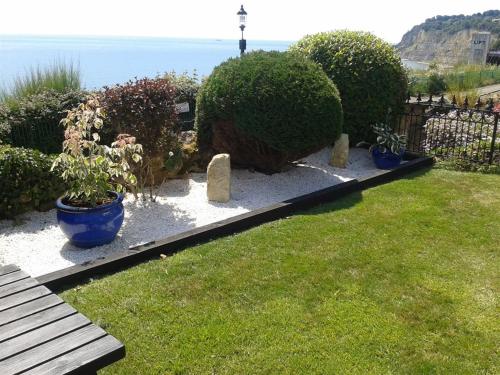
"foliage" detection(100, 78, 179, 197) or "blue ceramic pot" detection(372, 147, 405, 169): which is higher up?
"foliage" detection(100, 78, 179, 197)

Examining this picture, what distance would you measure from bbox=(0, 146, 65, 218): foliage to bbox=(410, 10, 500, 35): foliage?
78.4 meters

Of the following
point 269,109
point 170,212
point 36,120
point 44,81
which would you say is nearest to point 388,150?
point 269,109

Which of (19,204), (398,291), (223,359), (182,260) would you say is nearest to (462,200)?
(398,291)

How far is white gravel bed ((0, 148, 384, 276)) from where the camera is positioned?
438 cm

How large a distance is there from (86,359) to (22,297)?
2.38 feet

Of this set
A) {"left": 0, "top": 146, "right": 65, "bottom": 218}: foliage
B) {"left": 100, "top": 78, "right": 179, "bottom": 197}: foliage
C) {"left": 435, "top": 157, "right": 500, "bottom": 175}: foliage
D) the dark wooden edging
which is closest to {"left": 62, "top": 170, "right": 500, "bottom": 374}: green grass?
the dark wooden edging

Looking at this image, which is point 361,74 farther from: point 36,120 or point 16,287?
point 16,287

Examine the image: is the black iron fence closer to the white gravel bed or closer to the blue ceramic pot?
the blue ceramic pot

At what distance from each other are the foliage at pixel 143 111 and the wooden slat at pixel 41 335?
3.66 m

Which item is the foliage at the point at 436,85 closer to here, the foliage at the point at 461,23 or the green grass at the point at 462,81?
the green grass at the point at 462,81

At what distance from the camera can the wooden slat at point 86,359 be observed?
1819 millimetres

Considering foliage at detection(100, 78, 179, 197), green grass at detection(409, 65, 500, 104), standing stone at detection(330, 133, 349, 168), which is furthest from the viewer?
green grass at detection(409, 65, 500, 104)

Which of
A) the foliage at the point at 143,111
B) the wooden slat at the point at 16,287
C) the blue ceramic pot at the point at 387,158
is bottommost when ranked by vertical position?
the blue ceramic pot at the point at 387,158

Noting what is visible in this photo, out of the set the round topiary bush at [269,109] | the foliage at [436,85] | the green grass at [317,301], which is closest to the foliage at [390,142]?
the round topiary bush at [269,109]
